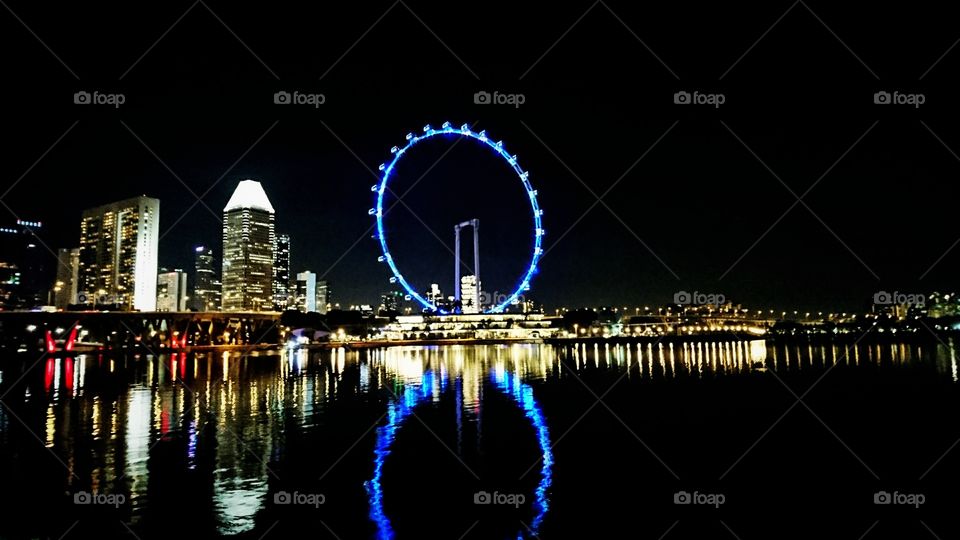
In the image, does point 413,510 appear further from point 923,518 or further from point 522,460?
point 923,518

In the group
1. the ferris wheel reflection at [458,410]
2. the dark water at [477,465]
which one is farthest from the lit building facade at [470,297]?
the dark water at [477,465]

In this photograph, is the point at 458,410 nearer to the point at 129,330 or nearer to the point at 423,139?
the point at 423,139

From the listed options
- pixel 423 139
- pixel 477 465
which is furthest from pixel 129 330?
pixel 477 465

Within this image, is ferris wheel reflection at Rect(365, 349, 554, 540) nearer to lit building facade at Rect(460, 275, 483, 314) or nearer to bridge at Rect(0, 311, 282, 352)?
bridge at Rect(0, 311, 282, 352)

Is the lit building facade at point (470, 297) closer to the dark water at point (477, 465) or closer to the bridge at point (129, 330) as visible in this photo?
the bridge at point (129, 330)

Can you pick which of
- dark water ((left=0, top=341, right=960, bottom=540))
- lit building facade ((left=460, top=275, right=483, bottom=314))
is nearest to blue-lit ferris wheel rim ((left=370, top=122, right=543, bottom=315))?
lit building facade ((left=460, top=275, right=483, bottom=314))

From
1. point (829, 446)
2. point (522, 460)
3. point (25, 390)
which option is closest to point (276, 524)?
point (522, 460)
